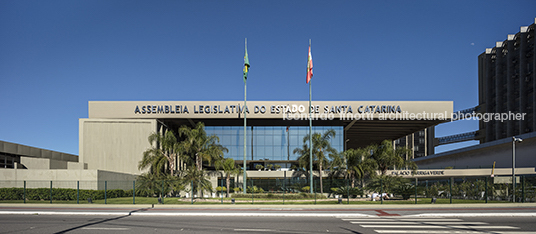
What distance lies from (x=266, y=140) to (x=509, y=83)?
250 ft

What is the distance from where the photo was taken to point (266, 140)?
59812 mm

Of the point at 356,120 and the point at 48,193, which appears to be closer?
the point at 48,193

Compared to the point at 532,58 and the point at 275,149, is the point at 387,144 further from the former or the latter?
the point at 532,58

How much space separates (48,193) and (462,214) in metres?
31.1

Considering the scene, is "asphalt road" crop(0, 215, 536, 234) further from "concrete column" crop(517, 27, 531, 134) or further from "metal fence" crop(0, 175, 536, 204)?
Answer: "concrete column" crop(517, 27, 531, 134)

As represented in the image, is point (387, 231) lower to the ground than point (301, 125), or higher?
lower

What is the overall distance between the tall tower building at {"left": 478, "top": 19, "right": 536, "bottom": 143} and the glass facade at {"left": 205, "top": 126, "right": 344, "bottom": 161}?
61991 millimetres

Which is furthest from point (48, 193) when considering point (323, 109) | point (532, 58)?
point (532, 58)

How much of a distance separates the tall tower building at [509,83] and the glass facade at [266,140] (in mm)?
61991

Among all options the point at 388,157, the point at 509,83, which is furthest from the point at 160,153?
the point at 509,83

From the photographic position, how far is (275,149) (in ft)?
195

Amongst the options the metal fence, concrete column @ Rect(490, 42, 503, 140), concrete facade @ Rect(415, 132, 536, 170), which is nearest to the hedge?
the metal fence

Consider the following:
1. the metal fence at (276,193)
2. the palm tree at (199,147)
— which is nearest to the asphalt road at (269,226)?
the metal fence at (276,193)

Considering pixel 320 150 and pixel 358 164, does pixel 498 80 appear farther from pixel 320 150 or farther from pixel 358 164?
pixel 320 150
